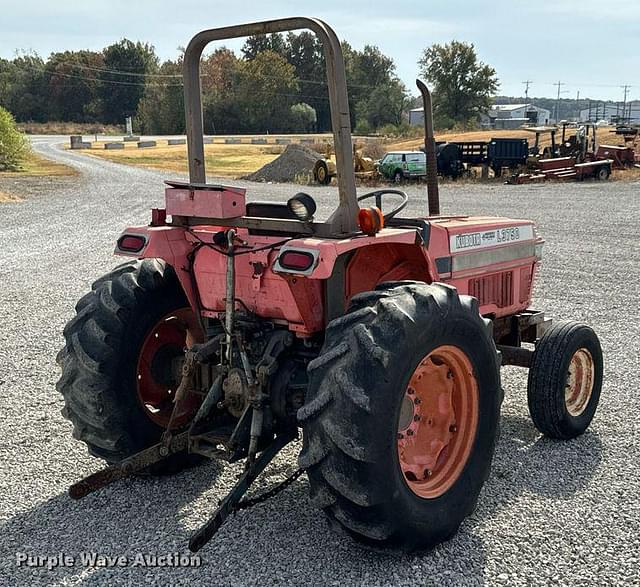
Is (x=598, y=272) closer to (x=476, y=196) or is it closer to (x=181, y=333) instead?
(x=181, y=333)

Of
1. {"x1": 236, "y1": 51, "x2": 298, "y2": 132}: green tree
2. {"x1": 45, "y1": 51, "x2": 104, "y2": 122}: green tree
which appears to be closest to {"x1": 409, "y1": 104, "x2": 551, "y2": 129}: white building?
{"x1": 45, "y1": 51, "x2": 104, "y2": 122}: green tree

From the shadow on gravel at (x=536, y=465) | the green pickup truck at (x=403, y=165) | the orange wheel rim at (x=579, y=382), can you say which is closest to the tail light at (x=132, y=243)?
the shadow on gravel at (x=536, y=465)

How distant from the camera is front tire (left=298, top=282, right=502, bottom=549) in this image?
130 inches

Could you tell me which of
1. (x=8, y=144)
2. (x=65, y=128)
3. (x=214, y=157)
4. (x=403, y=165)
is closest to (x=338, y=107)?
(x=403, y=165)

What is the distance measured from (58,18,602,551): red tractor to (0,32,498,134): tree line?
0.48m

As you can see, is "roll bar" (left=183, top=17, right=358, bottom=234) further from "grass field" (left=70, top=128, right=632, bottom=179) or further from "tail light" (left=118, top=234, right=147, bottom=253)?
"grass field" (left=70, top=128, right=632, bottom=179)

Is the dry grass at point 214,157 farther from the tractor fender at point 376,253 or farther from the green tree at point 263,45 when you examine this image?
the tractor fender at point 376,253

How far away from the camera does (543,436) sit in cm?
522

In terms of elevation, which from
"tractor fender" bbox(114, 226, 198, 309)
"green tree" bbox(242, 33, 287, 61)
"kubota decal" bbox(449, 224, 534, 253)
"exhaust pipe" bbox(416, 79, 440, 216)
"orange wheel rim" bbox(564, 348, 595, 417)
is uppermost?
"green tree" bbox(242, 33, 287, 61)

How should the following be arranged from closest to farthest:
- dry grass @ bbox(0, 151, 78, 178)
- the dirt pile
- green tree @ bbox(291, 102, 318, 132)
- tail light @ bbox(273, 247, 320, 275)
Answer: tail light @ bbox(273, 247, 320, 275) < green tree @ bbox(291, 102, 318, 132) < dry grass @ bbox(0, 151, 78, 178) < the dirt pile

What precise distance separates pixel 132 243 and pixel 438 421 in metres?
1.86

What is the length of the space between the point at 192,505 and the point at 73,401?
2.82ft

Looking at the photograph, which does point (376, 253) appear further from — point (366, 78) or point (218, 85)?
point (366, 78)

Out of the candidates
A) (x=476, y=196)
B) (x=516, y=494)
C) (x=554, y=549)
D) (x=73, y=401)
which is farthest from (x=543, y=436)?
(x=476, y=196)
